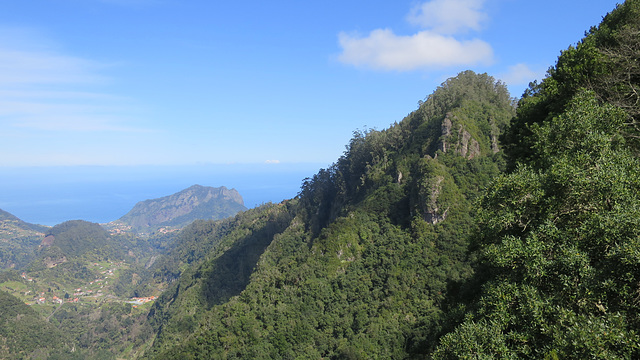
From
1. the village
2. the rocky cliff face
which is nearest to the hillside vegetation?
the rocky cliff face

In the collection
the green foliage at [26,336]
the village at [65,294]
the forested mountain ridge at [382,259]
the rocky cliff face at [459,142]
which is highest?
the rocky cliff face at [459,142]

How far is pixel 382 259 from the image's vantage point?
44562 mm

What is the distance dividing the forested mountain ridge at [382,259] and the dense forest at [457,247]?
0.21 m

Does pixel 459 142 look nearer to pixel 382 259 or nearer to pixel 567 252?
pixel 382 259

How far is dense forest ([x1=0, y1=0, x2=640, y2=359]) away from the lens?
928 centimetres

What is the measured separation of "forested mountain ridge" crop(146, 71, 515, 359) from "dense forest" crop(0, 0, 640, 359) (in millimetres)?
214

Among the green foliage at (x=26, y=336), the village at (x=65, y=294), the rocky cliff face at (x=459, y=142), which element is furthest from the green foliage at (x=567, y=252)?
the village at (x=65, y=294)

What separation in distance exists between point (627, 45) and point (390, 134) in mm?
50413

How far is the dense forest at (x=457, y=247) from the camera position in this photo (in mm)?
9281

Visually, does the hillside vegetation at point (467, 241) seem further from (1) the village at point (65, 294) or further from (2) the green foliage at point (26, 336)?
(1) the village at point (65, 294)

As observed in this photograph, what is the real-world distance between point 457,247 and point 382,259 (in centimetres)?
973

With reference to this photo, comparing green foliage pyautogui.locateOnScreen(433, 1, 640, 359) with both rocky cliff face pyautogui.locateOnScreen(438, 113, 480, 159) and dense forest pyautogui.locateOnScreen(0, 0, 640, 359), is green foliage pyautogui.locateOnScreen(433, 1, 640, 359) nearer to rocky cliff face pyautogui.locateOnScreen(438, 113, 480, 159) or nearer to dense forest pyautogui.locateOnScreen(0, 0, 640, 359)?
dense forest pyautogui.locateOnScreen(0, 0, 640, 359)

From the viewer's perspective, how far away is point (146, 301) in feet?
453

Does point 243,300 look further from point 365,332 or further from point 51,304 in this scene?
point 51,304
